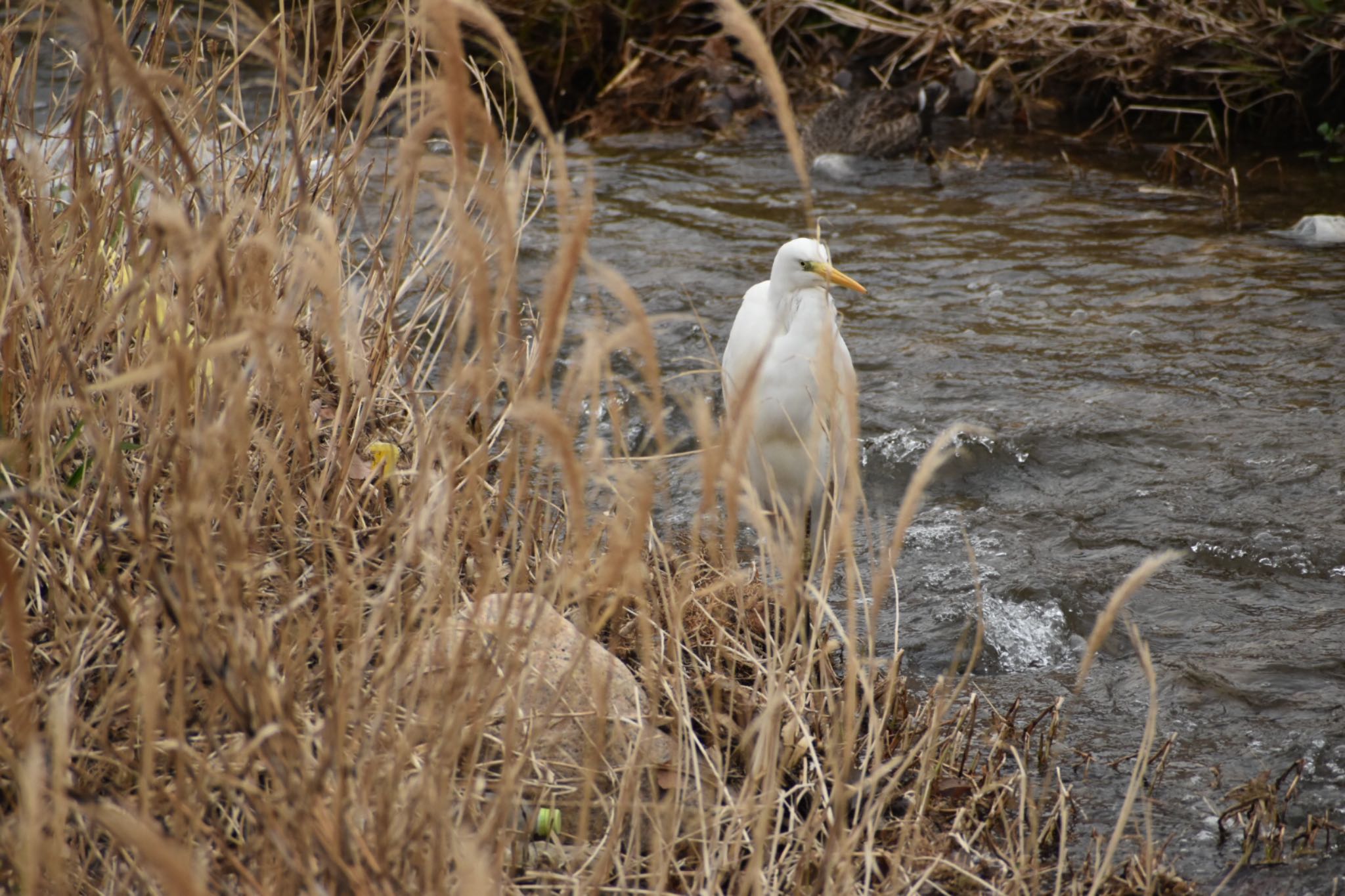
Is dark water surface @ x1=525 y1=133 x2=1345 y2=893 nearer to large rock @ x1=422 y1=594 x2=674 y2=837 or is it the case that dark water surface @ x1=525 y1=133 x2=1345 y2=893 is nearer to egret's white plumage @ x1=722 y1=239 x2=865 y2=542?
egret's white plumage @ x1=722 y1=239 x2=865 y2=542

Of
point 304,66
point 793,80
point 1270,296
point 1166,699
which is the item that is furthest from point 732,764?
point 793,80

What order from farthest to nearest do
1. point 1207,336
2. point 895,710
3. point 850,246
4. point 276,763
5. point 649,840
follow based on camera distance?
point 850,246 → point 1207,336 → point 895,710 → point 649,840 → point 276,763

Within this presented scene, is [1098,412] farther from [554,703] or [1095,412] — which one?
[554,703]

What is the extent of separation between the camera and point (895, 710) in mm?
2174

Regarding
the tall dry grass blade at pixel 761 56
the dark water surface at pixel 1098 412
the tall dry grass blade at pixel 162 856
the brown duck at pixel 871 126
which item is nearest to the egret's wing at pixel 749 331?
the dark water surface at pixel 1098 412

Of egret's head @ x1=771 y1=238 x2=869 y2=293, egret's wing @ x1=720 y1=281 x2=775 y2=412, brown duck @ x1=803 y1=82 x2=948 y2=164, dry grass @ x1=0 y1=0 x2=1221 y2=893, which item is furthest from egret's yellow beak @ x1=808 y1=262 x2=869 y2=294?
brown duck @ x1=803 y1=82 x2=948 y2=164

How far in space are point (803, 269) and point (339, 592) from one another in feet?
5.21

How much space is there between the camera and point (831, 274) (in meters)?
2.62

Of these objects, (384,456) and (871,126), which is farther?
(871,126)

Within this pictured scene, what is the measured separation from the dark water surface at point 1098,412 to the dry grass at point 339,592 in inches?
12.0

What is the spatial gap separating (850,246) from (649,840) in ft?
11.8

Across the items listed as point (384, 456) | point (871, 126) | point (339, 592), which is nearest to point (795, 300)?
A: point (384, 456)

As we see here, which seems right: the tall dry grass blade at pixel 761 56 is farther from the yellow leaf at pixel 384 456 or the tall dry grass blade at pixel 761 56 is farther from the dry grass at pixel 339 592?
the yellow leaf at pixel 384 456

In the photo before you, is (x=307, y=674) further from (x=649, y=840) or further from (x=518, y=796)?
(x=649, y=840)
